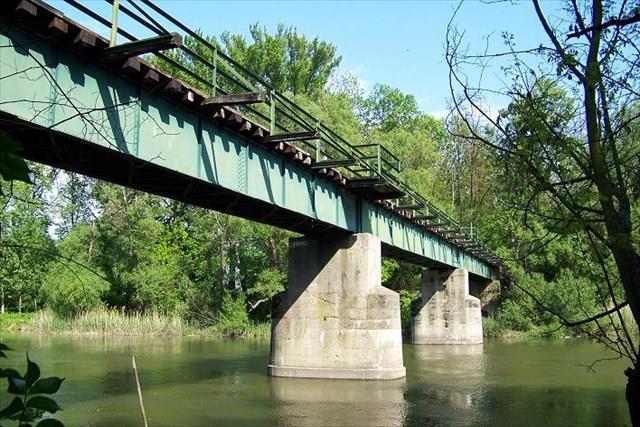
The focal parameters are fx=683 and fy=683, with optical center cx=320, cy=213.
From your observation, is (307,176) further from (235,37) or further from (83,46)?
(235,37)

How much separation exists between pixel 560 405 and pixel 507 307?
36.0m

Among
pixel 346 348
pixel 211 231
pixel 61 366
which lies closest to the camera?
pixel 346 348

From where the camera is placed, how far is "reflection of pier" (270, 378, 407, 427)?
1550 centimetres

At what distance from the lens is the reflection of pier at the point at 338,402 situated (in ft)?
50.9

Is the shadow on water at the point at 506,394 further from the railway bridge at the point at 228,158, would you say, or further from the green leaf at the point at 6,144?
the green leaf at the point at 6,144

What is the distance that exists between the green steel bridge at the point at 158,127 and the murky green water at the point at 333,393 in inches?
210

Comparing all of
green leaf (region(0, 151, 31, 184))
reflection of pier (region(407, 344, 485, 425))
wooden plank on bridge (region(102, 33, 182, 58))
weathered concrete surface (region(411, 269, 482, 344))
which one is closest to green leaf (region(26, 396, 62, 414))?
green leaf (region(0, 151, 31, 184))

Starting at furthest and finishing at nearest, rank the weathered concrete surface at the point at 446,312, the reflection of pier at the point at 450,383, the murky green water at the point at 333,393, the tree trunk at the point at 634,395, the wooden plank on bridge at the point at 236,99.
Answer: the weathered concrete surface at the point at 446,312 < the reflection of pier at the point at 450,383 < the murky green water at the point at 333,393 < the wooden plank on bridge at the point at 236,99 < the tree trunk at the point at 634,395

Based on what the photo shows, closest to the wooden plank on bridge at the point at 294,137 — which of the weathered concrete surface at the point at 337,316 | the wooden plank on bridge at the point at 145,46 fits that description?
the wooden plank on bridge at the point at 145,46

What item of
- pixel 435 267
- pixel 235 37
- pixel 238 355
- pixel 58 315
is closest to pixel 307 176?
pixel 238 355

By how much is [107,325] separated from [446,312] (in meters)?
24.2

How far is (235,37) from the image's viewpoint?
217 ft

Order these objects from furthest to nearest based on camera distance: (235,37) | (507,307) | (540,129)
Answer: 1. (235,37)
2. (507,307)
3. (540,129)

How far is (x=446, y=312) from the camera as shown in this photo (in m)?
46.4
